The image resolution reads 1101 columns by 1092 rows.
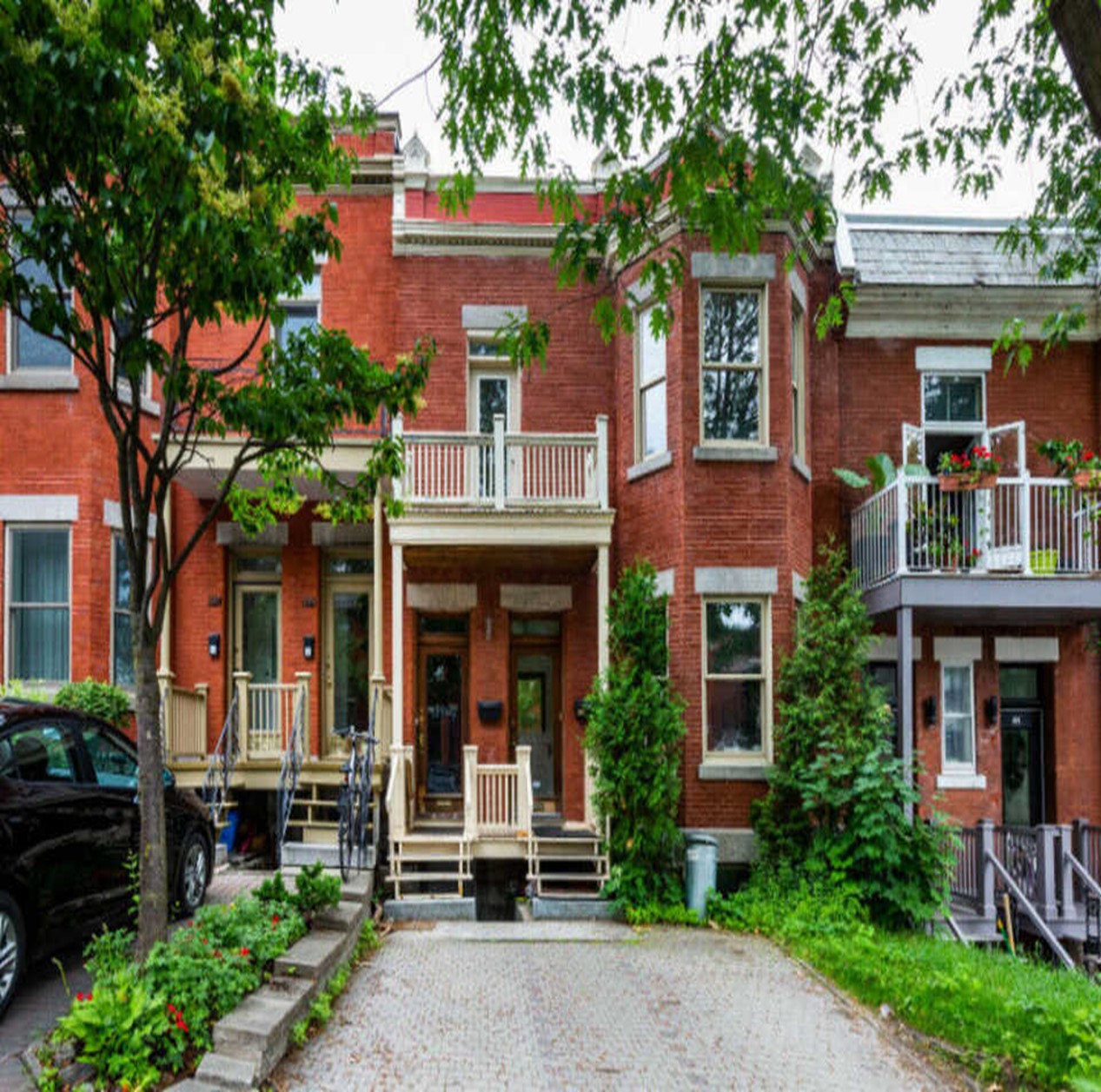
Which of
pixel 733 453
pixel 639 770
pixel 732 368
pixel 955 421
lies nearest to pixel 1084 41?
pixel 733 453

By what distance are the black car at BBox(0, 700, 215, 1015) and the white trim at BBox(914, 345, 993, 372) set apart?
411 inches

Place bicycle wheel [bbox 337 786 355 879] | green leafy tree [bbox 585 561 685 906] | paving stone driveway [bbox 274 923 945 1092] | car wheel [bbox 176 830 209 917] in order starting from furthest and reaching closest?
green leafy tree [bbox 585 561 685 906] < bicycle wheel [bbox 337 786 355 879] < car wheel [bbox 176 830 209 917] < paving stone driveway [bbox 274 923 945 1092]

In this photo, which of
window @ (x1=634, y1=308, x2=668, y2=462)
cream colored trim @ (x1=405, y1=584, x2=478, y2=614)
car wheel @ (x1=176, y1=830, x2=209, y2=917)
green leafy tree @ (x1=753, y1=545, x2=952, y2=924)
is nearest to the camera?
car wheel @ (x1=176, y1=830, x2=209, y2=917)

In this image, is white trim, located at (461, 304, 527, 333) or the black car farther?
white trim, located at (461, 304, 527, 333)

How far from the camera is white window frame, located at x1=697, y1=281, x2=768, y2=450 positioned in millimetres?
10727

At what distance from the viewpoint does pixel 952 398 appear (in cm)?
1230

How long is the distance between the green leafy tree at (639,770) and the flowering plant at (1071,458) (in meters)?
5.16

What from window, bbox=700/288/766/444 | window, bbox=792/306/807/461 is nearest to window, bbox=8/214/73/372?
window, bbox=700/288/766/444

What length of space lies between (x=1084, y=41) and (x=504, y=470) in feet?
22.9

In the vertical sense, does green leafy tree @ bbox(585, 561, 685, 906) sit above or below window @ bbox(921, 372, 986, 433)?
below

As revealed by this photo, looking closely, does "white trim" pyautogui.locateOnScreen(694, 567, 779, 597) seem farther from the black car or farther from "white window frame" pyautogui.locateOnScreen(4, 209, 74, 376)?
"white window frame" pyautogui.locateOnScreen(4, 209, 74, 376)

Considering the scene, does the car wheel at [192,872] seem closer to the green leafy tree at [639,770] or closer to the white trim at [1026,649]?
the green leafy tree at [639,770]

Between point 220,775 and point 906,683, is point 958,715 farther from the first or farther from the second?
point 220,775

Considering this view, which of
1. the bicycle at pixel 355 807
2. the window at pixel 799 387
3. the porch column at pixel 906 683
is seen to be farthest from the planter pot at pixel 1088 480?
the bicycle at pixel 355 807
